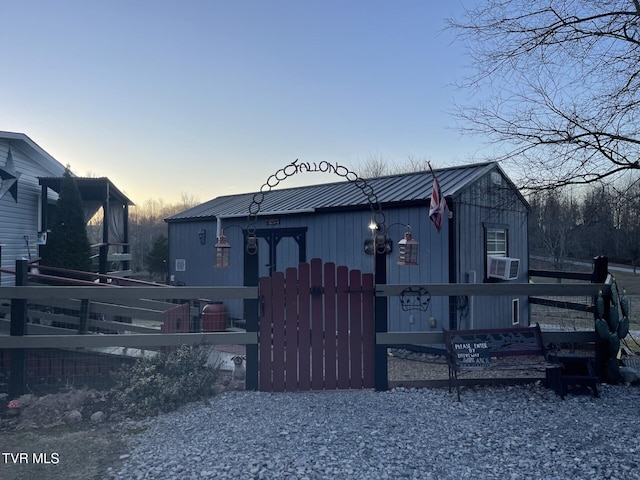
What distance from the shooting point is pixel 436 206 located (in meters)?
6.96

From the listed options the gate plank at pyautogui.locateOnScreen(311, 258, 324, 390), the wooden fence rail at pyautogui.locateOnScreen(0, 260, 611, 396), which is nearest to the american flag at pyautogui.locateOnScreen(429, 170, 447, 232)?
the wooden fence rail at pyautogui.locateOnScreen(0, 260, 611, 396)

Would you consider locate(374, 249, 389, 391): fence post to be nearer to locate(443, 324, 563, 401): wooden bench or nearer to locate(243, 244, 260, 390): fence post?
locate(443, 324, 563, 401): wooden bench

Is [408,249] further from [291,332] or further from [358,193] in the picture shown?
[358,193]

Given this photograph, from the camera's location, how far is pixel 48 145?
12.4 m

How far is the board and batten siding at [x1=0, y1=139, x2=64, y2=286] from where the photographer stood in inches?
385

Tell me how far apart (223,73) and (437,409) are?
886cm

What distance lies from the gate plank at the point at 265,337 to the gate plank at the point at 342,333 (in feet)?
2.32

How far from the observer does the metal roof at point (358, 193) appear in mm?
8047

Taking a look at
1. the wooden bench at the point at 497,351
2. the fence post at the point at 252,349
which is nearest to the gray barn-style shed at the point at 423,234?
the wooden bench at the point at 497,351

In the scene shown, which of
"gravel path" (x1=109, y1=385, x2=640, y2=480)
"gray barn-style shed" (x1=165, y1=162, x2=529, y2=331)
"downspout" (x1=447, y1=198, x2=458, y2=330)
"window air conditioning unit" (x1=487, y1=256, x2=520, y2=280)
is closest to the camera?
"gravel path" (x1=109, y1=385, x2=640, y2=480)

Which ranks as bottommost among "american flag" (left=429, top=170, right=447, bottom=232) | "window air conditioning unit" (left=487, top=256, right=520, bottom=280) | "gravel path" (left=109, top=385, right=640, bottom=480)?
"gravel path" (left=109, top=385, right=640, bottom=480)

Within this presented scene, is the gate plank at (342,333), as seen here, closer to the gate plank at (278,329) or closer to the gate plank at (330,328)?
the gate plank at (330,328)

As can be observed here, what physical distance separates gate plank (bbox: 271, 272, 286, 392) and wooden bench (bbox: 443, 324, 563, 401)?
1.69 meters

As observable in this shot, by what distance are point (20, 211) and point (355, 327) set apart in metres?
9.88
